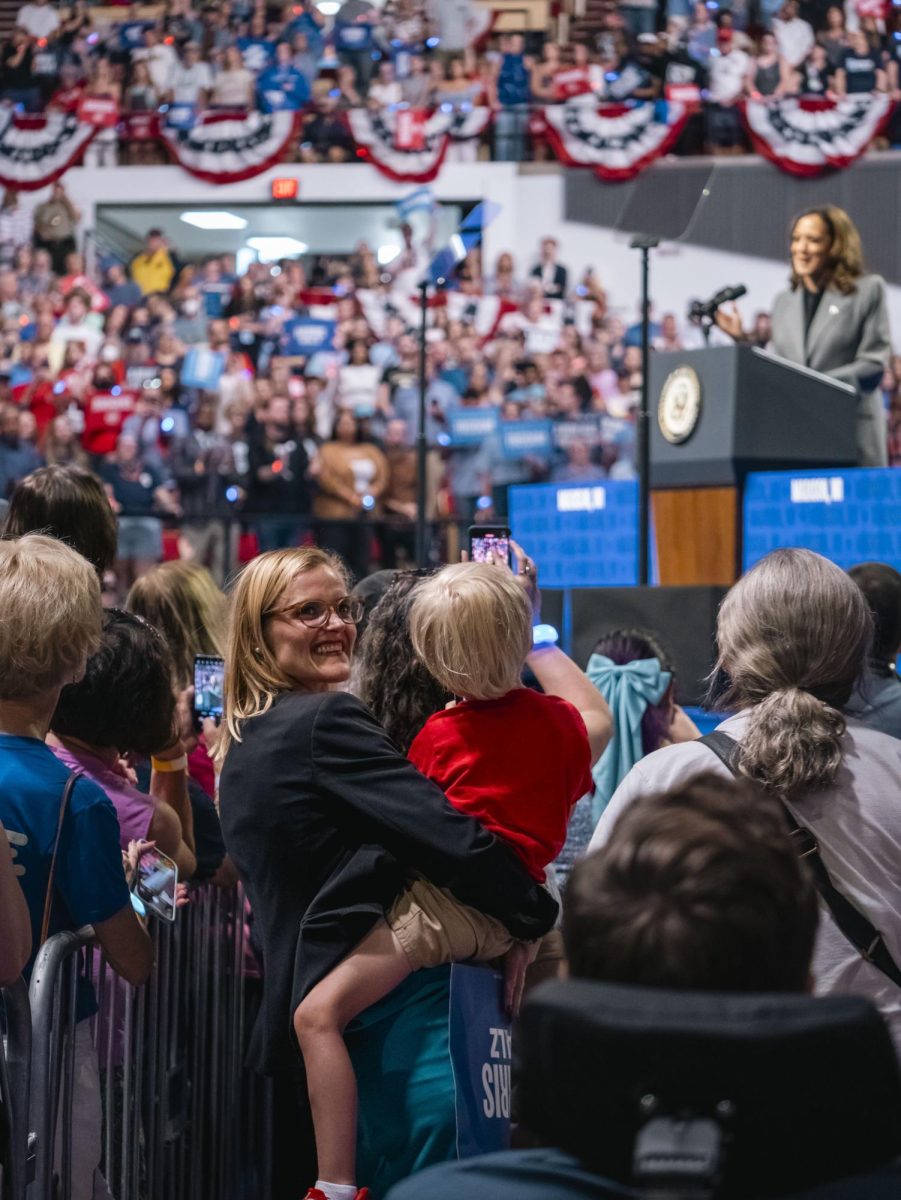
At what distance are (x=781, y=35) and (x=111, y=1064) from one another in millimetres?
11300

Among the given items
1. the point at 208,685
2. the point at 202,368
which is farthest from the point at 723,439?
the point at 202,368

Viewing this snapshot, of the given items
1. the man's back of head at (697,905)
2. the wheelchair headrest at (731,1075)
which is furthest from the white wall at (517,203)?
the wheelchair headrest at (731,1075)

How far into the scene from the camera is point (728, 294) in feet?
15.7

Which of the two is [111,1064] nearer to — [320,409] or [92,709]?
[92,709]

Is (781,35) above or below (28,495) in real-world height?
above

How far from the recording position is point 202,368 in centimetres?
1052

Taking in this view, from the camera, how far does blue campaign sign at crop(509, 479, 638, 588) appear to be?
4723 mm

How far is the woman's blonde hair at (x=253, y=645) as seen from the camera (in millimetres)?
1999

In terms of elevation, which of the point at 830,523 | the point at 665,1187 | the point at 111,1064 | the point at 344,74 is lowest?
the point at 111,1064

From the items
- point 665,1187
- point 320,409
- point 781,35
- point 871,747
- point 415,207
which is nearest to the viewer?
point 665,1187

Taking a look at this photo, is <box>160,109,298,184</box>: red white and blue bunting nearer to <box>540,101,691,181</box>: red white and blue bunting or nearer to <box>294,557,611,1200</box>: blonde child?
<box>540,101,691,181</box>: red white and blue bunting

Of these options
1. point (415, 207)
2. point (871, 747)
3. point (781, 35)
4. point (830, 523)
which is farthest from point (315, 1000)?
point (781, 35)

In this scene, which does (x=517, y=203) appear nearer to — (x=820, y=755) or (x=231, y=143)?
(x=231, y=143)

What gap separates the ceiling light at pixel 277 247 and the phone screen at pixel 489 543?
1143 centimetres
